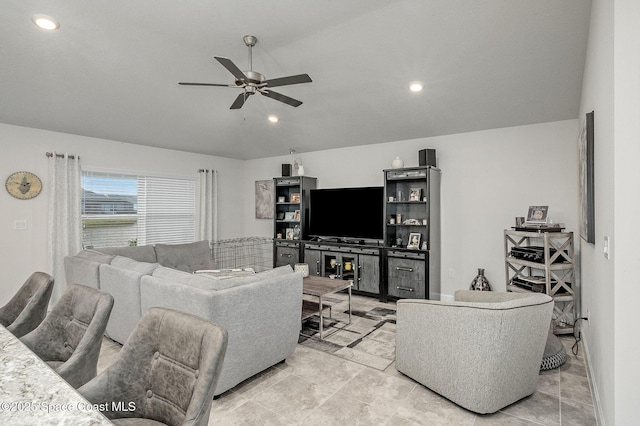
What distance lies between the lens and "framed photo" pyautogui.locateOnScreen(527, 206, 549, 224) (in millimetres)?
3903

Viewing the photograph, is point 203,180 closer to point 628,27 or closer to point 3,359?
→ point 3,359

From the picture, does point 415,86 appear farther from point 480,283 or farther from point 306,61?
point 480,283

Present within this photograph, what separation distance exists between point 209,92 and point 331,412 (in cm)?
346

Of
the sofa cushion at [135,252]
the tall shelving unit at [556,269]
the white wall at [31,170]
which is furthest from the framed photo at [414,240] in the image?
the white wall at [31,170]

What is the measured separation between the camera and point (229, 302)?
2406mm

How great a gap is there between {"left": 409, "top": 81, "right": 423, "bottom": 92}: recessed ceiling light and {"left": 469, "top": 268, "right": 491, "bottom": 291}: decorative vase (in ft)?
8.54

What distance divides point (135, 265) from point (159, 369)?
211 centimetres

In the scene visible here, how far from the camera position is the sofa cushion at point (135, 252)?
4355 mm

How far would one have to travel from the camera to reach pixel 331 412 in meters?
2.30

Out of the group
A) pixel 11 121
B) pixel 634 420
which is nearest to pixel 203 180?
pixel 11 121

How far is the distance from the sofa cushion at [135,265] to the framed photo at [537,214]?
4203 millimetres

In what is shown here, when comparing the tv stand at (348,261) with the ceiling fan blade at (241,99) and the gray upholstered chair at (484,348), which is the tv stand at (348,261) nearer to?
the gray upholstered chair at (484,348)

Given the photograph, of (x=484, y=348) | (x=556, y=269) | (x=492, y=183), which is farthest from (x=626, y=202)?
(x=492, y=183)

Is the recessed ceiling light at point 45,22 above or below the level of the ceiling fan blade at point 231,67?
above
